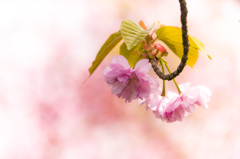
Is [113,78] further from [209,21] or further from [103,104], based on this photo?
[209,21]

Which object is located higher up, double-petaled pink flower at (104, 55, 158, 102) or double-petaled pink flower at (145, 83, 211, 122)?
double-petaled pink flower at (104, 55, 158, 102)

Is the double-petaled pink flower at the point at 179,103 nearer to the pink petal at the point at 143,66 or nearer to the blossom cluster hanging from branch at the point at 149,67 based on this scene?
the blossom cluster hanging from branch at the point at 149,67

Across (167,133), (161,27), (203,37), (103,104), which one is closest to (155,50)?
(161,27)

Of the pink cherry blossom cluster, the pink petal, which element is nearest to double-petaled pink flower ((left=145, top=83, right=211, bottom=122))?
the pink cherry blossom cluster

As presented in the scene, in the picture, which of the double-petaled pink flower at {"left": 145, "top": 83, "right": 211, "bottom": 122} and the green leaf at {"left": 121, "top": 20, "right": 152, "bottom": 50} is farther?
the double-petaled pink flower at {"left": 145, "top": 83, "right": 211, "bottom": 122}

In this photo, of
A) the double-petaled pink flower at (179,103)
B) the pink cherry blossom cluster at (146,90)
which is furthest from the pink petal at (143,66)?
the double-petaled pink flower at (179,103)

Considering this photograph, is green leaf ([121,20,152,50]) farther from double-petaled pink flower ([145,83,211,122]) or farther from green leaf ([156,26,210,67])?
double-petaled pink flower ([145,83,211,122])
